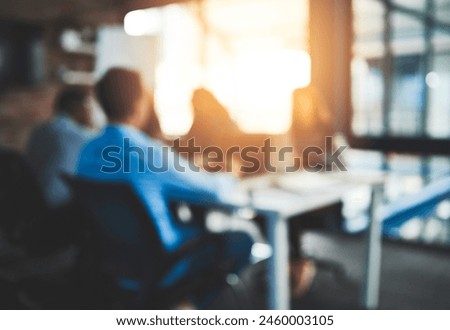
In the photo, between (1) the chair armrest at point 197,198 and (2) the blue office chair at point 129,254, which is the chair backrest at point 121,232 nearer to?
(2) the blue office chair at point 129,254

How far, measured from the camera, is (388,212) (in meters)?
2.85

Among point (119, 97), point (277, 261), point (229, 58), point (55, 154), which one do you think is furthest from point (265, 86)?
point (277, 261)

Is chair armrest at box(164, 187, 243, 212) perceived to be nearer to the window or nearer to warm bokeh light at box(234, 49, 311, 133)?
the window

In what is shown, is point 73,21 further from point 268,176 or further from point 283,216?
point 283,216

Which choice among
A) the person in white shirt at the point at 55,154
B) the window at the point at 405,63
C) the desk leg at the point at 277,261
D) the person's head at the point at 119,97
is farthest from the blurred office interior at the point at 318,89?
the desk leg at the point at 277,261

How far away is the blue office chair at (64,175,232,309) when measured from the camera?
159 centimetres

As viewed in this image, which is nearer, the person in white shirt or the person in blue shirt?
the person in blue shirt

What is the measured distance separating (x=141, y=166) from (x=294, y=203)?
618 millimetres

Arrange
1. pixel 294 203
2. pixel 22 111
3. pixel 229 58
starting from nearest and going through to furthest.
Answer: pixel 294 203 < pixel 22 111 < pixel 229 58

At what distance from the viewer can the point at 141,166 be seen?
5.44 ft

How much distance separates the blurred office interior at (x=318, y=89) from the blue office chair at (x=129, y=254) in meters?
0.25

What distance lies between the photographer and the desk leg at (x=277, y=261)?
65.8 inches

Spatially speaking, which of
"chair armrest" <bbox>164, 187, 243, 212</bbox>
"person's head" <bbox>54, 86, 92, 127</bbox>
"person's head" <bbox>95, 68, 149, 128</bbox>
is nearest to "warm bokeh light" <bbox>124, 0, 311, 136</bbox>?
"person's head" <bbox>54, 86, 92, 127</bbox>

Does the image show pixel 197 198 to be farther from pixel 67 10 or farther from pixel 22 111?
pixel 67 10
